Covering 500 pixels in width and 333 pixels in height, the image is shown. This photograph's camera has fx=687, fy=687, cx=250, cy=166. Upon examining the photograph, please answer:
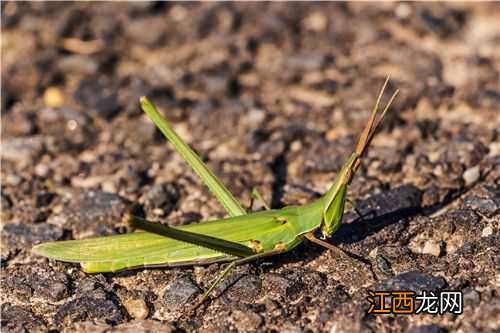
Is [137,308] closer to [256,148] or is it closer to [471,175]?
[256,148]

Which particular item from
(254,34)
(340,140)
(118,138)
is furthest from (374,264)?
(254,34)

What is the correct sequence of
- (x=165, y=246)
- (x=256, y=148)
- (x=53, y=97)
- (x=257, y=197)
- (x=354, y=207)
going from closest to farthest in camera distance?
1. (x=165, y=246)
2. (x=354, y=207)
3. (x=257, y=197)
4. (x=256, y=148)
5. (x=53, y=97)

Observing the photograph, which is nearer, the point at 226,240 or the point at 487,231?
the point at 226,240

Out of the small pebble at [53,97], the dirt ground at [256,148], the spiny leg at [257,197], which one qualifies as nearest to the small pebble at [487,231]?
the dirt ground at [256,148]

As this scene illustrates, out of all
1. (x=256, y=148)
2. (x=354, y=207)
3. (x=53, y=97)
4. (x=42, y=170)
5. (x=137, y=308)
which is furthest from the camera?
(x=53, y=97)

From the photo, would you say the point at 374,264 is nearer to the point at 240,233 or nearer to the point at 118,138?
the point at 240,233

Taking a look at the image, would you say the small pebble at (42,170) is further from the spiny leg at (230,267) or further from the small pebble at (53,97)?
the spiny leg at (230,267)

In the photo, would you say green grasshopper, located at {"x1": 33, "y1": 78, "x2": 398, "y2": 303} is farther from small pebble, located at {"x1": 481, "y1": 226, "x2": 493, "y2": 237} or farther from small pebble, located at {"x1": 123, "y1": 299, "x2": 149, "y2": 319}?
small pebble, located at {"x1": 481, "y1": 226, "x2": 493, "y2": 237}

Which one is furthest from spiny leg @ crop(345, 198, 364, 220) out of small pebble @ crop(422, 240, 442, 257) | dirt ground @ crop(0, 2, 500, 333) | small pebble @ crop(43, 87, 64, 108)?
small pebble @ crop(43, 87, 64, 108)

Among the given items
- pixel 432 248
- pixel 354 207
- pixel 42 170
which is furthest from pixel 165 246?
pixel 42 170
